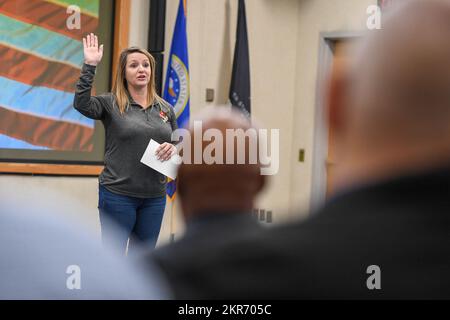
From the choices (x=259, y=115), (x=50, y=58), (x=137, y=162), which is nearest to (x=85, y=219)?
(x=137, y=162)

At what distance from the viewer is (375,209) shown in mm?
415

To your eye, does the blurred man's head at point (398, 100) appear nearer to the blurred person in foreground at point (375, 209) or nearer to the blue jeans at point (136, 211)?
the blurred person in foreground at point (375, 209)

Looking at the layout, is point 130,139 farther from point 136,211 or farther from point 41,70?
point 41,70

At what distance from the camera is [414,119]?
446 mm

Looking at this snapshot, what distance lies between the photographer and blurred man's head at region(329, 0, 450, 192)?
1.42 ft

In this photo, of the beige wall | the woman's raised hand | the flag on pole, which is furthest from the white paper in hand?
the flag on pole

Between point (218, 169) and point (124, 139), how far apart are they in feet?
7.01

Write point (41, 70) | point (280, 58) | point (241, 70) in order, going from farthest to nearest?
point (280, 58)
point (241, 70)
point (41, 70)

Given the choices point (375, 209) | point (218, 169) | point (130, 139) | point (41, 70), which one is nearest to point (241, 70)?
point (41, 70)

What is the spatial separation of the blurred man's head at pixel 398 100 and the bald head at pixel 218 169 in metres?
0.09

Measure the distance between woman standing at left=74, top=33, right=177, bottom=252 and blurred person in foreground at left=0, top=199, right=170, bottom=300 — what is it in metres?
2.20

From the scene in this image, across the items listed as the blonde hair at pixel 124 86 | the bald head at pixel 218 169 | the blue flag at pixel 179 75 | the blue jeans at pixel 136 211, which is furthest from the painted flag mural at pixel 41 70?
the bald head at pixel 218 169

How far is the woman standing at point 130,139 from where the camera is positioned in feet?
8.68
